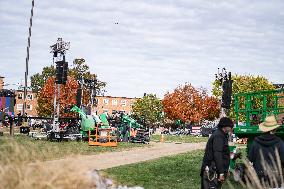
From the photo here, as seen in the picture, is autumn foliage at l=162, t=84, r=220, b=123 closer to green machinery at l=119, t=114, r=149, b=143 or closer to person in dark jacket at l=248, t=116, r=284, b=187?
green machinery at l=119, t=114, r=149, b=143

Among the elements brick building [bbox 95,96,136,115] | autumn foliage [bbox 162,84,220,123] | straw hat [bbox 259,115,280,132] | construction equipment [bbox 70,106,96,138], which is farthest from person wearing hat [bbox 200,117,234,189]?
brick building [bbox 95,96,136,115]

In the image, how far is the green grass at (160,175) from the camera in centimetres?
1112

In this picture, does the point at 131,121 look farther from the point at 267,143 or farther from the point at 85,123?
the point at 267,143

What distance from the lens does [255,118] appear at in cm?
1295

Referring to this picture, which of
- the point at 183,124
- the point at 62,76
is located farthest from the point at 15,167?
the point at 183,124

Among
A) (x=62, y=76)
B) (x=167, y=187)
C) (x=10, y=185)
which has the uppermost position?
(x=62, y=76)

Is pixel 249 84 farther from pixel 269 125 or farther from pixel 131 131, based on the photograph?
pixel 269 125

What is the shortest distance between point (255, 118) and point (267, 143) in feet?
17.6

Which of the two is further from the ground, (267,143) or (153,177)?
(267,143)

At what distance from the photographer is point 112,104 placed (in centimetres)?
13450

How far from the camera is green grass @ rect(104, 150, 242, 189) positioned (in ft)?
36.5

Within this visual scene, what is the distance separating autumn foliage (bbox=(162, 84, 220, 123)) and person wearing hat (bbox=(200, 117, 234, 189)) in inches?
3343

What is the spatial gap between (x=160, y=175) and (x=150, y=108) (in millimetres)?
91975

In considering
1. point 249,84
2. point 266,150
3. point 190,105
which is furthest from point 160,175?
point 190,105
